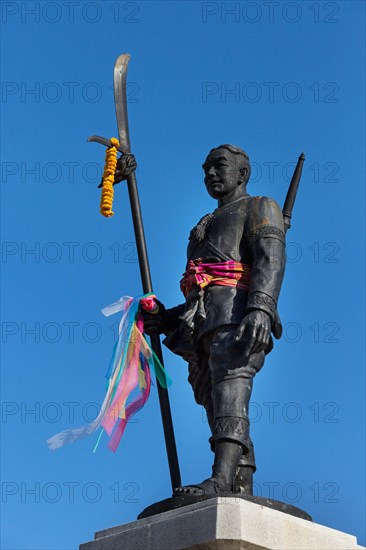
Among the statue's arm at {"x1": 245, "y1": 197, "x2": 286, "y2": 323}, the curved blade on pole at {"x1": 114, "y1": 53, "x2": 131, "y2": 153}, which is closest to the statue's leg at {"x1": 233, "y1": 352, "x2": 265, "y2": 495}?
the statue's arm at {"x1": 245, "y1": 197, "x2": 286, "y2": 323}

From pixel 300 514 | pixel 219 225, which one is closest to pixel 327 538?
pixel 300 514

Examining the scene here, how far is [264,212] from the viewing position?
27.2ft

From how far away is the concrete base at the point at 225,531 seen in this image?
6.63 metres

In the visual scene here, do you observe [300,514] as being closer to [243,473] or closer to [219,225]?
[243,473]

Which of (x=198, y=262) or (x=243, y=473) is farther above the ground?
(x=198, y=262)

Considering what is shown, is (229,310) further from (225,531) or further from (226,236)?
(225,531)

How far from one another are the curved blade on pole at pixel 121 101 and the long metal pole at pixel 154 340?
0.34 meters

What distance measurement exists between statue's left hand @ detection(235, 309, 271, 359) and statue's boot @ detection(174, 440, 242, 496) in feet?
2.27

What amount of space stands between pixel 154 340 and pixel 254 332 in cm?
131

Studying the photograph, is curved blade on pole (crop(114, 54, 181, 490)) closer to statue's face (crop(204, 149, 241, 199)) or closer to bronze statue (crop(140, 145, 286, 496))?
bronze statue (crop(140, 145, 286, 496))

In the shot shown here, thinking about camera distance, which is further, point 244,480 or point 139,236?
point 139,236

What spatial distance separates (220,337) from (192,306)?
438 mm

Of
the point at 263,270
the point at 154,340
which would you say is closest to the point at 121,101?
the point at 154,340

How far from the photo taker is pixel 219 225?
8445 mm
